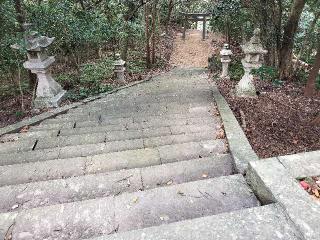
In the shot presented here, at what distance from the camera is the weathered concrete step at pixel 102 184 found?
8.15 ft

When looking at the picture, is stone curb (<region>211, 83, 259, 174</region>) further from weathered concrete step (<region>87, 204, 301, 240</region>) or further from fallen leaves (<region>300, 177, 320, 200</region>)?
weathered concrete step (<region>87, 204, 301, 240</region>)

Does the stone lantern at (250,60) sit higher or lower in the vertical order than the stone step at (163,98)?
higher

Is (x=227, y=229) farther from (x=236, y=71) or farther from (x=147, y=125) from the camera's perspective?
(x=236, y=71)

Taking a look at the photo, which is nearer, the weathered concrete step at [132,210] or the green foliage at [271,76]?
the weathered concrete step at [132,210]

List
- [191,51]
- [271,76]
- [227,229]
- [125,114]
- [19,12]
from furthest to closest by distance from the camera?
Answer: [191,51] → [271,76] → [19,12] → [125,114] → [227,229]

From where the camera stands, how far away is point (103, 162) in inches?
123


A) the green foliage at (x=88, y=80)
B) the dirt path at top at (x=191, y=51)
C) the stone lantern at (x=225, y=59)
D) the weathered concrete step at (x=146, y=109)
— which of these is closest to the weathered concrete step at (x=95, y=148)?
the weathered concrete step at (x=146, y=109)

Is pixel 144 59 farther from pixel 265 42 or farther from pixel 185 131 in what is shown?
pixel 185 131

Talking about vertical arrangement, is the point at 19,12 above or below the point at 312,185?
above

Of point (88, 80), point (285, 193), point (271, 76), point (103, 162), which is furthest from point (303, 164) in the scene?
point (88, 80)

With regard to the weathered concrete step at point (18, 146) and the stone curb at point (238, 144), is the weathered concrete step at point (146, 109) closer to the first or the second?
the stone curb at point (238, 144)

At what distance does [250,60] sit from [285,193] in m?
4.21

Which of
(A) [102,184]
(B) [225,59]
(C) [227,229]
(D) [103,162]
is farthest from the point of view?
(B) [225,59]

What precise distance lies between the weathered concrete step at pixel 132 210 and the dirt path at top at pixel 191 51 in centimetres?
1139
